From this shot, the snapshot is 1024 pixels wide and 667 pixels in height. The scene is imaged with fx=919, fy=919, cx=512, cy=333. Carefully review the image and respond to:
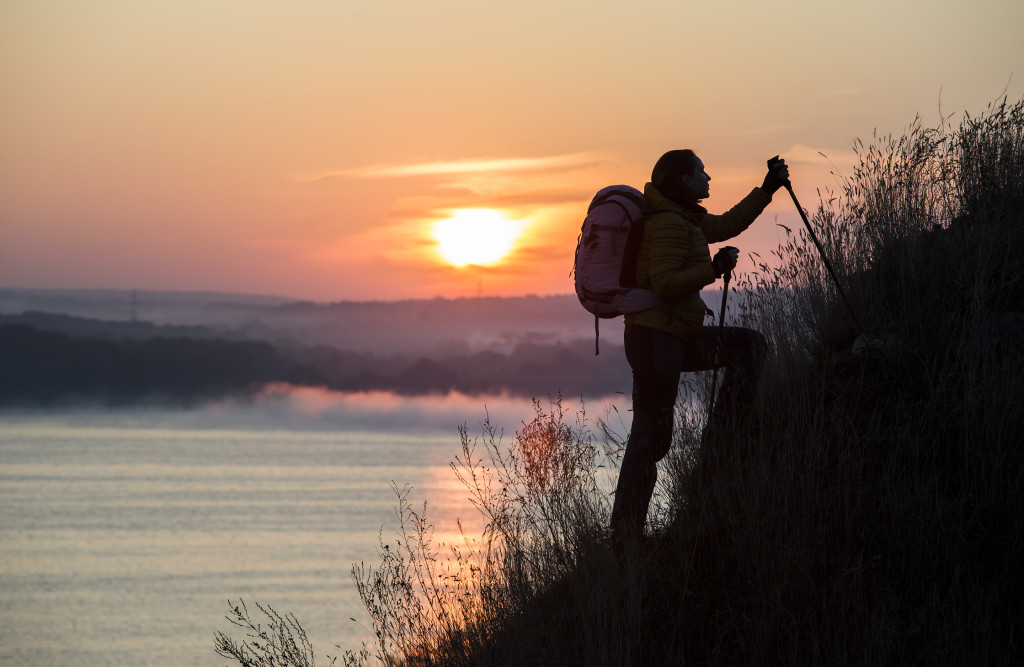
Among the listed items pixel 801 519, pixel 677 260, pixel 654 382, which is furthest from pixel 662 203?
pixel 801 519

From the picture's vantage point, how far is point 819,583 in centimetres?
470

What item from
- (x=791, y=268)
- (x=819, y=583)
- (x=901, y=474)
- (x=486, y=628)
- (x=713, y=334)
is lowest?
(x=486, y=628)

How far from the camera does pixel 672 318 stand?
4.72 metres

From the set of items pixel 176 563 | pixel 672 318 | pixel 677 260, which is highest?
pixel 677 260

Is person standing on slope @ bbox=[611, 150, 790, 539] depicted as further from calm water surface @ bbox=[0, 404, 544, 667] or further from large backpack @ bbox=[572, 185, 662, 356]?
calm water surface @ bbox=[0, 404, 544, 667]

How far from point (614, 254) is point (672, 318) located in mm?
448

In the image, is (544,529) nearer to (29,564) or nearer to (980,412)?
(980,412)

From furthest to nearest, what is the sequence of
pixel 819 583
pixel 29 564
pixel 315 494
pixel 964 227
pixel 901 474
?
pixel 315 494, pixel 29 564, pixel 964 227, pixel 901 474, pixel 819 583

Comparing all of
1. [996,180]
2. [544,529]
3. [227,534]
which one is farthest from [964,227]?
[227,534]

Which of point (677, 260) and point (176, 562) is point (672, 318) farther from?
point (176, 562)

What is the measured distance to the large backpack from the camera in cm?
475

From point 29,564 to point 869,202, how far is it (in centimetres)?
17668

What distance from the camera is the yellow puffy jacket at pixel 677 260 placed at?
15.0 feet

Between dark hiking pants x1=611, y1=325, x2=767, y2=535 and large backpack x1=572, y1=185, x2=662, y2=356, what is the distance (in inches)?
6.2
